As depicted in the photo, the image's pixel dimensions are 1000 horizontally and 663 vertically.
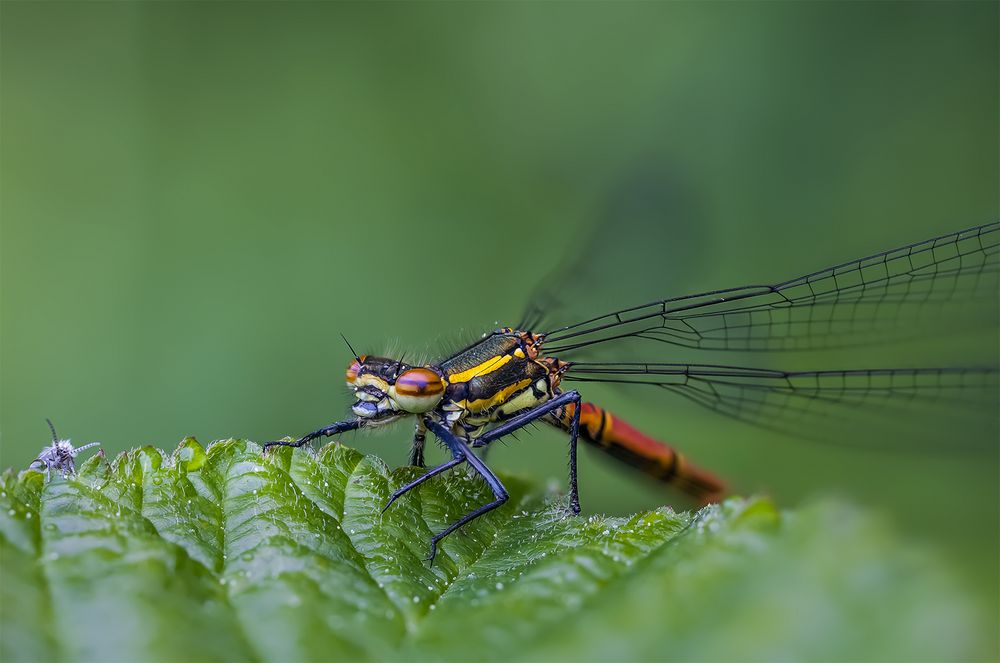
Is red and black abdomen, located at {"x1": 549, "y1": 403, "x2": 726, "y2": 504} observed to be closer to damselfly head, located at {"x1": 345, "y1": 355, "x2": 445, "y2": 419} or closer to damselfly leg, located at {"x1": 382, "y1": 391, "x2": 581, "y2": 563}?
damselfly leg, located at {"x1": 382, "y1": 391, "x2": 581, "y2": 563}

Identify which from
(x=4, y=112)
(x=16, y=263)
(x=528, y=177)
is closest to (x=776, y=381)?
(x=528, y=177)

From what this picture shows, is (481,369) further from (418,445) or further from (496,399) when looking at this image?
(418,445)

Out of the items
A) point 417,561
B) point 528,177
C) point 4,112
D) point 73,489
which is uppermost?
point 4,112

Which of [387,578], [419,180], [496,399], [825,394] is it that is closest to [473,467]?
[496,399]

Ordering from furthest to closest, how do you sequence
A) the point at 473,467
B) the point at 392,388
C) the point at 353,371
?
the point at 353,371 → the point at 392,388 → the point at 473,467

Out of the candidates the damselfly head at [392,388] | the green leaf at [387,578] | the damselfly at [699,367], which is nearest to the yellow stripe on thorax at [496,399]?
the damselfly at [699,367]

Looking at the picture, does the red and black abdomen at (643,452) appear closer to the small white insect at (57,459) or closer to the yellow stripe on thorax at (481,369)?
the yellow stripe on thorax at (481,369)

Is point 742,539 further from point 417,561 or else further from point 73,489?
point 73,489

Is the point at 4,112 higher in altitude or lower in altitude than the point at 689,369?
higher
